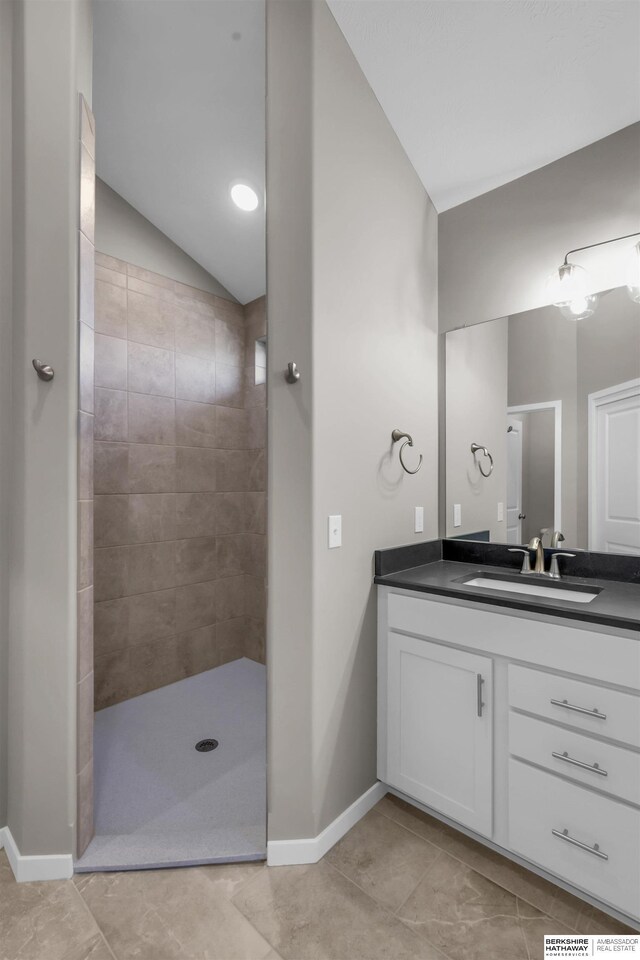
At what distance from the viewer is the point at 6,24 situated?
1527mm

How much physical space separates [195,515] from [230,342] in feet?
4.00

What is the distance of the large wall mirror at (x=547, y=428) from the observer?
5.78ft

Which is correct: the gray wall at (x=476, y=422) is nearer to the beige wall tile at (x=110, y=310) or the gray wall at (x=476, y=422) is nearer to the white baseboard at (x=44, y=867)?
the beige wall tile at (x=110, y=310)

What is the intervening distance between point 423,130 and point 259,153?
0.78 m

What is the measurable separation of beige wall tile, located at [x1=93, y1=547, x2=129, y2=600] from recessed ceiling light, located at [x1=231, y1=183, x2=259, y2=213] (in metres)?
2.01

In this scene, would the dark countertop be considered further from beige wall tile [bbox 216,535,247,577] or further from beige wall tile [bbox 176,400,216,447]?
beige wall tile [bbox 176,400,216,447]

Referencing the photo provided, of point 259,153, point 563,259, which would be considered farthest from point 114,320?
point 563,259

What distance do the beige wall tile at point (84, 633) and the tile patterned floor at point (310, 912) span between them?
65 cm

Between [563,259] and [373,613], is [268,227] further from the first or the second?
[373,613]

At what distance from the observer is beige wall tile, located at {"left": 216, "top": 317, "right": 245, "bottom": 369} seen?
10.2 feet

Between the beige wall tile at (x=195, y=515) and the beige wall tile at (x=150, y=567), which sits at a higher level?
the beige wall tile at (x=195, y=515)

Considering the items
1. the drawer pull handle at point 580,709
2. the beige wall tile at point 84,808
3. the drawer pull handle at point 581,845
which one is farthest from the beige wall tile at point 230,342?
the drawer pull handle at point 581,845

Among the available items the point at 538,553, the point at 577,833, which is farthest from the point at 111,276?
the point at 577,833

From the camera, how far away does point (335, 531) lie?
1.60m
